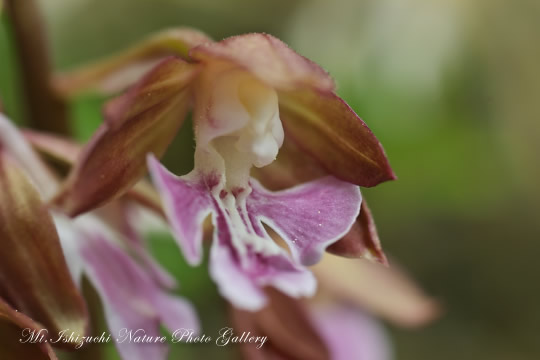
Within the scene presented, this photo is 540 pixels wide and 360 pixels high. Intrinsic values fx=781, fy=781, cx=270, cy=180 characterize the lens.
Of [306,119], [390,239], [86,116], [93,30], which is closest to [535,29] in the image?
[390,239]

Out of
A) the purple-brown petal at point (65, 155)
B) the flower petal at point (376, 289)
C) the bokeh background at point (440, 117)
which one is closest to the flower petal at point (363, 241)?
the purple-brown petal at point (65, 155)

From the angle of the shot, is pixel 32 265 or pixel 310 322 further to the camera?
pixel 310 322

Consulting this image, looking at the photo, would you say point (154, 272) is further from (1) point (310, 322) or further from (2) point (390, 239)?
(2) point (390, 239)

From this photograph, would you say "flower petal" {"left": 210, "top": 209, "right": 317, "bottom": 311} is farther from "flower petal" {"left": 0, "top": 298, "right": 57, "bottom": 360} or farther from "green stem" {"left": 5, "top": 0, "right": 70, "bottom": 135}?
"green stem" {"left": 5, "top": 0, "right": 70, "bottom": 135}

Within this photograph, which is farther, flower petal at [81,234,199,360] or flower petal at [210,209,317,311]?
flower petal at [81,234,199,360]

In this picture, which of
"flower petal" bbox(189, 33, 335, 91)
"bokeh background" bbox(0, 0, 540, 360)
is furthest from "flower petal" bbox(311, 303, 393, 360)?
"bokeh background" bbox(0, 0, 540, 360)

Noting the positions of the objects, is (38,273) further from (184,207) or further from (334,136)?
(334,136)


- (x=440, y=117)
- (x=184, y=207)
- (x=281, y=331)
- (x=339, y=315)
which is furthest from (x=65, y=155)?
(x=440, y=117)
